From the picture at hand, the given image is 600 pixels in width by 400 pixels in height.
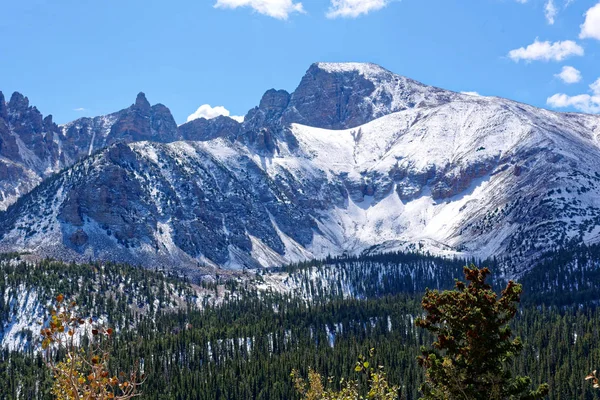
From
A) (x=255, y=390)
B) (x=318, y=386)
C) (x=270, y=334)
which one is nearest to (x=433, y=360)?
(x=318, y=386)

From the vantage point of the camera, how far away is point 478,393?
102 ft

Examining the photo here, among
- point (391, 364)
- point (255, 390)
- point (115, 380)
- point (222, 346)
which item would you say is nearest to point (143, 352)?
point (222, 346)

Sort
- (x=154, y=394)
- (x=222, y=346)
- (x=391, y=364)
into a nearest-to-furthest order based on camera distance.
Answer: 1. (x=154, y=394)
2. (x=391, y=364)
3. (x=222, y=346)

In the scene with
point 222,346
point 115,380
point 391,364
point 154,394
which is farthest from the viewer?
point 222,346

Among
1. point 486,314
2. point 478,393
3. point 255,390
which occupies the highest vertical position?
point 486,314

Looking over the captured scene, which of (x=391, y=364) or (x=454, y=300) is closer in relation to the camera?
(x=454, y=300)

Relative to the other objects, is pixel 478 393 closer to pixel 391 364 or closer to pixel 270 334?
pixel 391 364

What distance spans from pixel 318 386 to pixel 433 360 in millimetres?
6584

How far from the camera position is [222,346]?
179 m

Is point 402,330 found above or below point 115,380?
below

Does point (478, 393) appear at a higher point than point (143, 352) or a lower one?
higher

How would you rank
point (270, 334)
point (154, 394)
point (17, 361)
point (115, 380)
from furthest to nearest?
point (270, 334) → point (17, 361) → point (154, 394) → point (115, 380)

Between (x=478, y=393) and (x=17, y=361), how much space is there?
156325mm

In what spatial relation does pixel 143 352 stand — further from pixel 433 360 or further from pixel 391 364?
pixel 433 360
